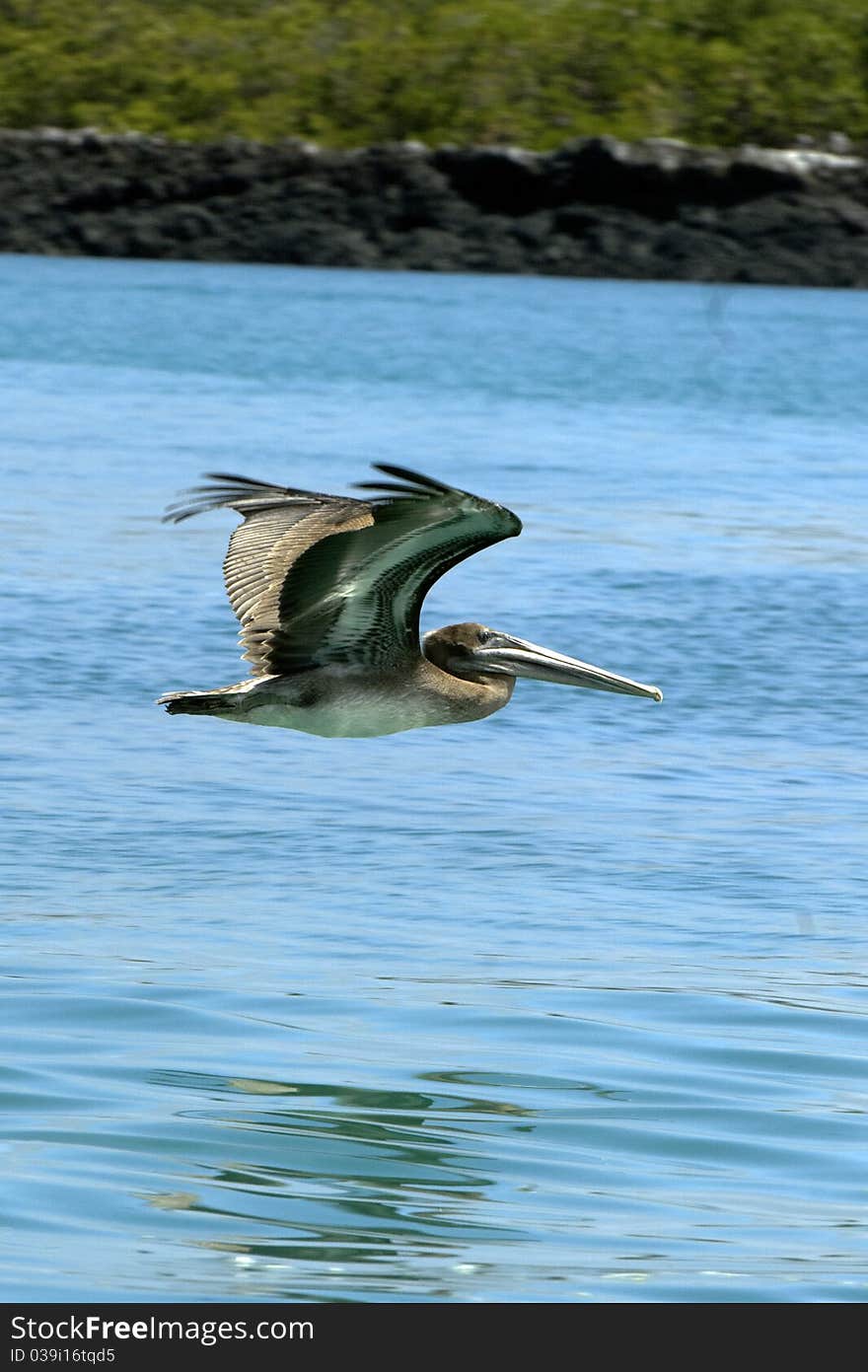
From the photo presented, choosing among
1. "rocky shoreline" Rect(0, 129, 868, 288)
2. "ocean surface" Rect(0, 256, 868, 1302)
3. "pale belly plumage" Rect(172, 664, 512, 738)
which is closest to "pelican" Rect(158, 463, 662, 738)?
"pale belly plumage" Rect(172, 664, 512, 738)

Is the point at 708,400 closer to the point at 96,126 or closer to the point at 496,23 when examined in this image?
the point at 96,126

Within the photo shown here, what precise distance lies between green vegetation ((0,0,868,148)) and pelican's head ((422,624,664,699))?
4873cm

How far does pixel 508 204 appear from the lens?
49688 millimetres

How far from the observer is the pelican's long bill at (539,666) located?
8.19 meters

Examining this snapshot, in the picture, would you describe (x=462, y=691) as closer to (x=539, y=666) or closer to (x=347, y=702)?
(x=539, y=666)

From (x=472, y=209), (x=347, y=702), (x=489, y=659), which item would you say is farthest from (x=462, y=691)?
(x=472, y=209)

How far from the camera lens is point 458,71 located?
61.3m

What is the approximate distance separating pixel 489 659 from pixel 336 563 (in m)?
1.06

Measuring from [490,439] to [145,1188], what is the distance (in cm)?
1792

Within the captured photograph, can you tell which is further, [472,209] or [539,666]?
[472,209]

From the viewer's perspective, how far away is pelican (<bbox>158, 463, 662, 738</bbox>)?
7.32 m

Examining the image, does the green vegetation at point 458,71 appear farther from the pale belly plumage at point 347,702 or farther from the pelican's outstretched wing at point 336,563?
the pelican's outstretched wing at point 336,563

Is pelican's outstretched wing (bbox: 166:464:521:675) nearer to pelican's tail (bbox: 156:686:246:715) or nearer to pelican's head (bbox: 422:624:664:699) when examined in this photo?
pelican's tail (bbox: 156:686:246:715)

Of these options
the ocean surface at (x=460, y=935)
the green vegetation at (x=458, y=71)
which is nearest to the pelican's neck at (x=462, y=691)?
the ocean surface at (x=460, y=935)
